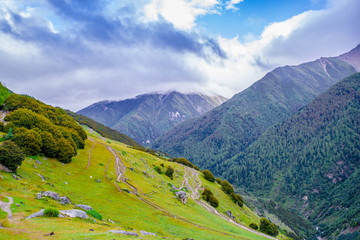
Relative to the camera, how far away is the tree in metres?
31.0

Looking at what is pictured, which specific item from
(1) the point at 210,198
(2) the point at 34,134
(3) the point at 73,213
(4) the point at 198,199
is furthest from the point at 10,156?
(1) the point at 210,198

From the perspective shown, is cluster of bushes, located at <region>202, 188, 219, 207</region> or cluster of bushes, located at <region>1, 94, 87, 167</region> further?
cluster of bushes, located at <region>202, 188, 219, 207</region>

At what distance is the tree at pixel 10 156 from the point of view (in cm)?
3098

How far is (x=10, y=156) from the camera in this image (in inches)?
1248

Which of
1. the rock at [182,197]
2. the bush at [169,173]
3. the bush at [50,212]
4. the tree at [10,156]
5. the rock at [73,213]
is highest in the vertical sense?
the tree at [10,156]

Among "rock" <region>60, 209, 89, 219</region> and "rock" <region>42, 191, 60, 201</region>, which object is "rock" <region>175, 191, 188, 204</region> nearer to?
"rock" <region>42, 191, 60, 201</region>

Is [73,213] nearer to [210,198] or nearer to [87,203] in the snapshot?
[87,203]

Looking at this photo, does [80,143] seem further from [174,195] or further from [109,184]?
[174,195]

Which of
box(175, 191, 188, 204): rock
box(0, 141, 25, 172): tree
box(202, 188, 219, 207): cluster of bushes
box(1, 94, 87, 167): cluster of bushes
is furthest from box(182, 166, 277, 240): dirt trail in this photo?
box(0, 141, 25, 172): tree

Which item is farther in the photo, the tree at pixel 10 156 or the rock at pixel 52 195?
the tree at pixel 10 156

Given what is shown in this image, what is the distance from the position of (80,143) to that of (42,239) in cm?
5051

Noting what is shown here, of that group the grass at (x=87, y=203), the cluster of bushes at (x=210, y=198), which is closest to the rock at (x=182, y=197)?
the grass at (x=87, y=203)

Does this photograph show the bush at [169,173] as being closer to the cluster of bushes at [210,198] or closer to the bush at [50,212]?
the cluster of bushes at [210,198]

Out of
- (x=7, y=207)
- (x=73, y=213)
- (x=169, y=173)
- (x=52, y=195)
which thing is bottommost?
(x=169, y=173)
